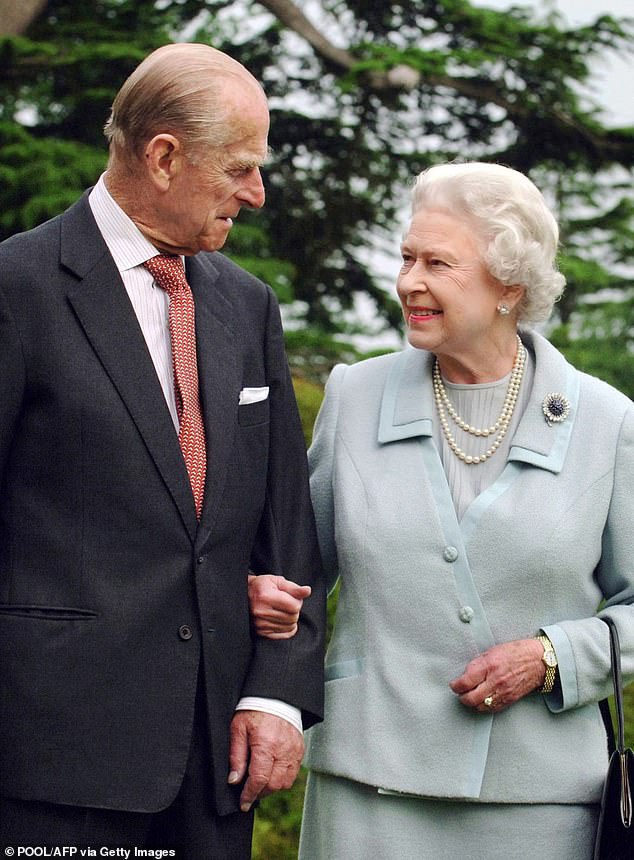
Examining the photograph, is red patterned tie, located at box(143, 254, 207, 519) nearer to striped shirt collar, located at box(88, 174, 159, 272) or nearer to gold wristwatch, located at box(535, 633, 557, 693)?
striped shirt collar, located at box(88, 174, 159, 272)

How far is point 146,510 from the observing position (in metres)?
2.70

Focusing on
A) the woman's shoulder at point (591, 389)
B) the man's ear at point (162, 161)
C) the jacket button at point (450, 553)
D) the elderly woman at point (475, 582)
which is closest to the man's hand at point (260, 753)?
the elderly woman at point (475, 582)

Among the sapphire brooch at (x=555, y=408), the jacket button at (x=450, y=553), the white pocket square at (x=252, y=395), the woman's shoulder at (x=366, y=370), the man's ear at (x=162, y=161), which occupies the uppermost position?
the man's ear at (x=162, y=161)

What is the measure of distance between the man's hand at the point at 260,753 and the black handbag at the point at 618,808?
68 centimetres

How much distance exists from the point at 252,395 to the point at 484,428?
576 mm

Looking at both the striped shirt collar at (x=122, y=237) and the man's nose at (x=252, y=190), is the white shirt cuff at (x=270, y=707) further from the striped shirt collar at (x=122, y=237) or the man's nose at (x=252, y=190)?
the man's nose at (x=252, y=190)

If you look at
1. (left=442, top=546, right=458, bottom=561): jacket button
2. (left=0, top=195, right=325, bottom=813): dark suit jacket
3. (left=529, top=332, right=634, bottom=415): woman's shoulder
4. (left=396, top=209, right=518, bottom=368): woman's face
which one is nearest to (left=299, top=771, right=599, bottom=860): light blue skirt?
(left=0, top=195, right=325, bottom=813): dark suit jacket

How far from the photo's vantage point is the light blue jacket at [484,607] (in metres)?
3.00

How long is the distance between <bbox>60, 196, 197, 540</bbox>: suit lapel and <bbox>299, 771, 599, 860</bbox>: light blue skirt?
813 millimetres

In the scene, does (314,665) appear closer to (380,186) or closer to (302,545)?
(302,545)

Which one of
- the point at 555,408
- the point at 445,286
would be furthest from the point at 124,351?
the point at 555,408

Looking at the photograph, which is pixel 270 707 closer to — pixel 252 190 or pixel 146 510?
pixel 146 510

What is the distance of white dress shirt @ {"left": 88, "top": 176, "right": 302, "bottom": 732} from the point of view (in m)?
2.83

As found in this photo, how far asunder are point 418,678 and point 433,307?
85cm
